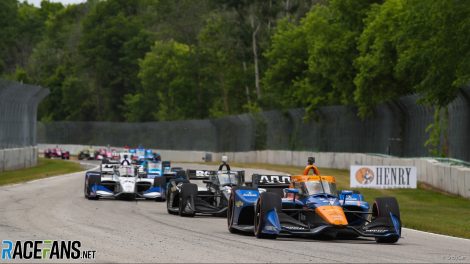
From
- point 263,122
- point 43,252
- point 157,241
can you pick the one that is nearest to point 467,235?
point 157,241

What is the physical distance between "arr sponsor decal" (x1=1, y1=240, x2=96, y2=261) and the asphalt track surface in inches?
9.2

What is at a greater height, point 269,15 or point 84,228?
point 269,15

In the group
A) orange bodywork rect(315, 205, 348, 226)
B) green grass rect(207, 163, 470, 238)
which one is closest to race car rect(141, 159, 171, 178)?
green grass rect(207, 163, 470, 238)

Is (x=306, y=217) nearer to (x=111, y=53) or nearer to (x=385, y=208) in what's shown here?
(x=385, y=208)

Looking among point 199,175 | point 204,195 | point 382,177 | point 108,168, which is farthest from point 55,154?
point 204,195

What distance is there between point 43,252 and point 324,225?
5.40 meters

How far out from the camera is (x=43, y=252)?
45.8 feet

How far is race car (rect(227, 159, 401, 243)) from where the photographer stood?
17547 mm

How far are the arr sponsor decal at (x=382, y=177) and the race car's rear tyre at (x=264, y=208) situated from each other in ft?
64.0

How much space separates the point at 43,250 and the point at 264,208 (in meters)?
4.64

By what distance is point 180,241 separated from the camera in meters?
16.5

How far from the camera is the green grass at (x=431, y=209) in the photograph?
22.4m

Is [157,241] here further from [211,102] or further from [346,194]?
[211,102]

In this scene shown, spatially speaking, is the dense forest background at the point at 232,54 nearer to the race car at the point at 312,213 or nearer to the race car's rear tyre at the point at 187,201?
the race car's rear tyre at the point at 187,201
